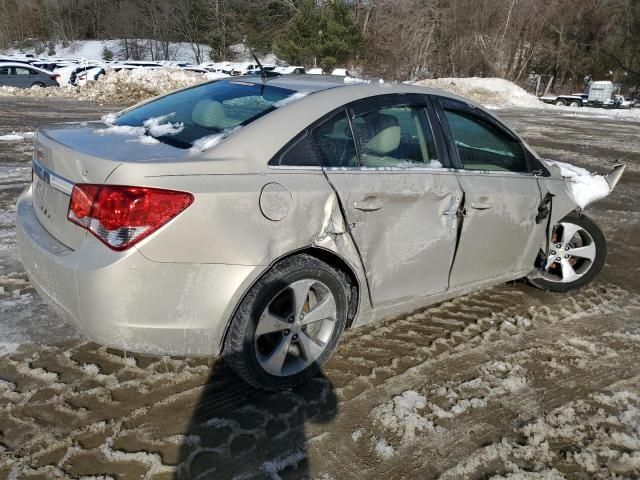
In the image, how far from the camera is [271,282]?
8.41 feet

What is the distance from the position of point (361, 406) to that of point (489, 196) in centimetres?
161

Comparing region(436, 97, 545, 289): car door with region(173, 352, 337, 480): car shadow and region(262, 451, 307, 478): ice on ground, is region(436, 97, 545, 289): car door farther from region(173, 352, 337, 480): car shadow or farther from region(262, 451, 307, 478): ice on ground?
region(262, 451, 307, 478): ice on ground

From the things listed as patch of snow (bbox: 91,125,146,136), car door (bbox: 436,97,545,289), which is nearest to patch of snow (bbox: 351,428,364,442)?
car door (bbox: 436,97,545,289)

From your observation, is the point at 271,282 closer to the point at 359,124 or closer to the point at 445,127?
the point at 359,124

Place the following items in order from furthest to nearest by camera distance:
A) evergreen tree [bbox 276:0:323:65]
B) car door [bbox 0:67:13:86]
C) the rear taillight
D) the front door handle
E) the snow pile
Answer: evergreen tree [bbox 276:0:323:65], the snow pile, car door [bbox 0:67:13:86], the front door handle, the rear taillight

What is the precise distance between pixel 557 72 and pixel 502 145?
5307 centimetres

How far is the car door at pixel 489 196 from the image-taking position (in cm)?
335

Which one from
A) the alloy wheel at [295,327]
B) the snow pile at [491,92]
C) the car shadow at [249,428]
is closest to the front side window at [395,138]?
the alloy wheel at [295,327]

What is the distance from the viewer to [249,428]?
257 centimetres

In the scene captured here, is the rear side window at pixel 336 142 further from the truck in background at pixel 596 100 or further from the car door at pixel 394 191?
the truck in background at pixel 596 100

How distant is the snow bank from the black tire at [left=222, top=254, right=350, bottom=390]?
19.2 m

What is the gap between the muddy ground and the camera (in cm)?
237

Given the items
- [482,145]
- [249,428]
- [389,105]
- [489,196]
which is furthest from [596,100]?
[249,428]

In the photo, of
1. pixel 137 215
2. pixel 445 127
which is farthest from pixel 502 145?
pixel 137 215
